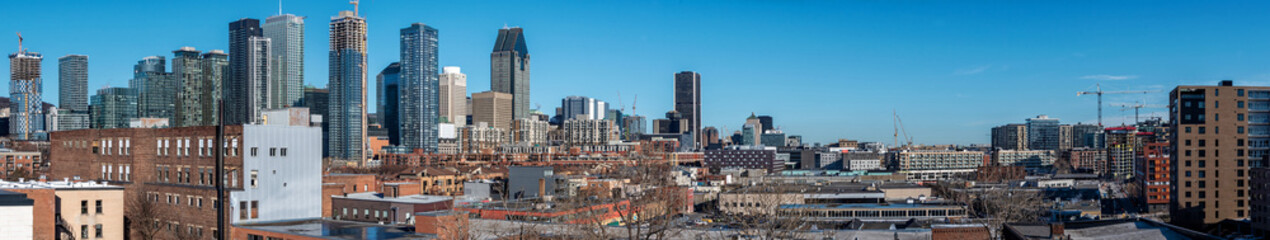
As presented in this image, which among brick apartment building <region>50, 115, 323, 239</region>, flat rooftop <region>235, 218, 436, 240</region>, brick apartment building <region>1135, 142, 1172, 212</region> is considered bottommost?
brick apartment building <region>1135, 142, 1172, 212</region>

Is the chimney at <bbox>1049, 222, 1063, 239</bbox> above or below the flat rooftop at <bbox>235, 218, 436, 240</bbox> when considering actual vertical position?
above

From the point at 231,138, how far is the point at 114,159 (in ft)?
41.3

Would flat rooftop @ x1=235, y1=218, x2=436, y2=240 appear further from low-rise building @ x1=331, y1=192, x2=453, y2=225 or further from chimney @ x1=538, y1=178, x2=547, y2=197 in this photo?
chimney @ x1=538, y1=178, x2=547, y2=197

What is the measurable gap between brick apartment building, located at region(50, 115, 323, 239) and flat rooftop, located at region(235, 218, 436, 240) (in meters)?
1.18

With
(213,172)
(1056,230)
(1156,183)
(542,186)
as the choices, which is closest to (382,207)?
(213,172)

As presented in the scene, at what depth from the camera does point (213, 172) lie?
46.8 m

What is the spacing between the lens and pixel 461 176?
5157 inches

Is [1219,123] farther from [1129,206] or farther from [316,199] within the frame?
[316,199]

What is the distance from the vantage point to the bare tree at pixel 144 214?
4853 cm

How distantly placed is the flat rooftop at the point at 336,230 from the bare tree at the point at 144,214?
6938 mm

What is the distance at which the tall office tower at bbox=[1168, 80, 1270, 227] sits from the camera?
9494cm

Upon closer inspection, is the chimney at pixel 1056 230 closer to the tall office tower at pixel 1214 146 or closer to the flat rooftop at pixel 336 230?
the flat rooftop at pixel 336 230

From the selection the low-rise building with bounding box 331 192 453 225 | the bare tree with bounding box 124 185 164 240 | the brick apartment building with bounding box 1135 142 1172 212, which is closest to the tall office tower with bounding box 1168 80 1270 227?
the brick apartment building with bounding box 1135 142 1172 212

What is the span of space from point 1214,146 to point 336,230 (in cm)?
8679
